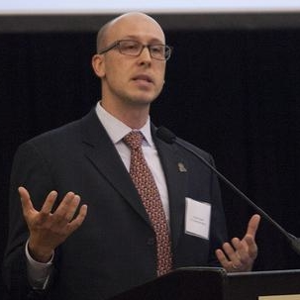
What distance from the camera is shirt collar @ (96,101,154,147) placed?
110 inches

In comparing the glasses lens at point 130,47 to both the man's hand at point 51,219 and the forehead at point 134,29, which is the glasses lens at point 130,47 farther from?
the man's hand at point 51,219

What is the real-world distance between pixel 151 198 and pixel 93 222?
0.21 m

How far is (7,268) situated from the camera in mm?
2502

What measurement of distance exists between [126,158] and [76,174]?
0.20 m

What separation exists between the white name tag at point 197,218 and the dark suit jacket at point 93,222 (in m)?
0.02

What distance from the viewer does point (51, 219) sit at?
214cm

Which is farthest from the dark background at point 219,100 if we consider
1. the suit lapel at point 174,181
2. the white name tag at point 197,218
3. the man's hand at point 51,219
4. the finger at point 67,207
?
the finger at point 67,207

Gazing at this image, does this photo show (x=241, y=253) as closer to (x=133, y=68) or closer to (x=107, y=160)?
→ (x=107, y=160)

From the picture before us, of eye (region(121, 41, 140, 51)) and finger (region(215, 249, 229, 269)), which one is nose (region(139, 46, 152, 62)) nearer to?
eye (region(121, 41, 140, 51))

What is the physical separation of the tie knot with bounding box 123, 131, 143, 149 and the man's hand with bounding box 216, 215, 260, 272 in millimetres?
485

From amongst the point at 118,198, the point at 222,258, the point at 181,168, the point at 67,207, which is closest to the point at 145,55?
the point at 181,168

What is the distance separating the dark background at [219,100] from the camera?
378 centimetres

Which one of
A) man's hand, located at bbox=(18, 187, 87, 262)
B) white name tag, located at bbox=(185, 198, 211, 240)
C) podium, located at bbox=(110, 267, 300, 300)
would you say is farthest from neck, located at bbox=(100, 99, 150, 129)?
podium, located at bbox=(110, 267, 300, 300)

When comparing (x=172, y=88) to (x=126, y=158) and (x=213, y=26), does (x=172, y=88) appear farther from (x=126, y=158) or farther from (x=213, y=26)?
(x=126, y=158)
